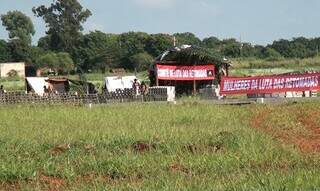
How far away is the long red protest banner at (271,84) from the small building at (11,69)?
52311mm

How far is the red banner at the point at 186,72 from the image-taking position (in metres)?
39.9

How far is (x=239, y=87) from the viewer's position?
3466cm

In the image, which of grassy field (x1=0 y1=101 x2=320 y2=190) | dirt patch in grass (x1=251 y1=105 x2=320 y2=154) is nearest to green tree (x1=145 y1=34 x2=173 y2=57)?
dirt patch in grass (x1=251 y1=105 x2=320 y2=154)

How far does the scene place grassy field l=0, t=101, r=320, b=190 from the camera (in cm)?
877

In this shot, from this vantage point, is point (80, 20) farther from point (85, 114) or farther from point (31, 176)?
point (31, 176)

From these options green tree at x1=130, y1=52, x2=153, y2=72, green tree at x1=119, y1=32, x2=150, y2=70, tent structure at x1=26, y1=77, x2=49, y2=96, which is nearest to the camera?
tent structure at x1=26, y1=77, x2=49, y2=96

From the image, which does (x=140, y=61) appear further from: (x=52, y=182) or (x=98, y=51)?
(x=52, y=182)

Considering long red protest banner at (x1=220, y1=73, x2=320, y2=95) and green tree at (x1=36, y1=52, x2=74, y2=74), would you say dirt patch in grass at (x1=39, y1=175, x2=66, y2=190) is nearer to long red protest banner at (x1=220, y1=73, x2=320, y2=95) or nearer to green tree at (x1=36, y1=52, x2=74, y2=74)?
long red protest banner at (x1=220, y1=73, x2=320, y2=95)

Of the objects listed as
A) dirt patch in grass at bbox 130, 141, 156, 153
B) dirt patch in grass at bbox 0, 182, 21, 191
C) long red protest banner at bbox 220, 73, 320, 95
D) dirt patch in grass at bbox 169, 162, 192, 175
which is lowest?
dirt patch in grass at bbox 0, 182, 21, 191

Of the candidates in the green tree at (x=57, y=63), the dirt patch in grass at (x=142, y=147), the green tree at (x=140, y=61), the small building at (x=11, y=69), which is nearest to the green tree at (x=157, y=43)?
the green tree at (x=140, y=61)

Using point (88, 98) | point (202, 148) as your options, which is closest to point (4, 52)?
point (88, 98)

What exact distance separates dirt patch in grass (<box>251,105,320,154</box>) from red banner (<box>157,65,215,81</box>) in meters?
16.6

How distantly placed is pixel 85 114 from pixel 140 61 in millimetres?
60397

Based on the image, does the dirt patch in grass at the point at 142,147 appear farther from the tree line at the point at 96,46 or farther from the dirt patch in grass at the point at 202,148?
the tree line at the point at 96,46
